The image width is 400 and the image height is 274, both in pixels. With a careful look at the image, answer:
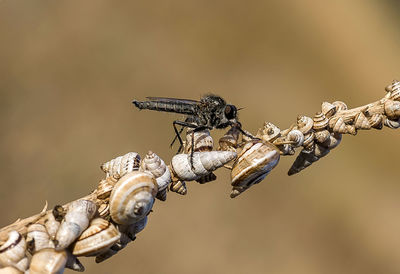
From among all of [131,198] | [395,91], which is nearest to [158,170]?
[131,198]

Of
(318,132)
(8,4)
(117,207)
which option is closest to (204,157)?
(117,207)

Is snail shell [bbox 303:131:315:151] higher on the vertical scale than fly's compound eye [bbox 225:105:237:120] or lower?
lower

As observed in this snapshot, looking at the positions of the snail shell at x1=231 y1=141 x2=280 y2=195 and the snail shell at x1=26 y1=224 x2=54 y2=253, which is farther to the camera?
the snail shell at x1=231 y1=141 x2=280 y2=195

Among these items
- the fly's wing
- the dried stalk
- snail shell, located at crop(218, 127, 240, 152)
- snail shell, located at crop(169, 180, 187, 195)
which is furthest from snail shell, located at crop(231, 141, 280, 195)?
the fly's wing

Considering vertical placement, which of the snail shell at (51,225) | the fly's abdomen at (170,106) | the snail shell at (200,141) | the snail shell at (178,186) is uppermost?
the fly's abdomen at (170,106)

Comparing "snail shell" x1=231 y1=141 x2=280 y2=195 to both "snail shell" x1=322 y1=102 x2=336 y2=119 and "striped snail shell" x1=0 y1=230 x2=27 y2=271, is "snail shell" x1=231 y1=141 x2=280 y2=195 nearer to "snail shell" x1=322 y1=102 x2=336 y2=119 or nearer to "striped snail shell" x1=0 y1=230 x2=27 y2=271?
"snail shell" x1=322 y1=102 x2=336 y2=119

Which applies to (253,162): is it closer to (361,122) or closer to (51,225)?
(361,122)

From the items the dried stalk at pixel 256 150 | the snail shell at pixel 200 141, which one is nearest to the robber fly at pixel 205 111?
the snail shell at pixel 200 141

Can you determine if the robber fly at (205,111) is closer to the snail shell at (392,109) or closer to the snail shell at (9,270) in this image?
the snail shell at (392,109)
